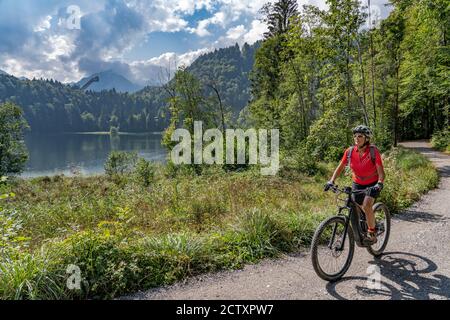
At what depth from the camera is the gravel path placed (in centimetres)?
409

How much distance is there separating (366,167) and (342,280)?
180 centimetres

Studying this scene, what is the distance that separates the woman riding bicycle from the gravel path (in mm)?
629

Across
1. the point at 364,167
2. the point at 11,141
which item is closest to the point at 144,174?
the point at 364,167

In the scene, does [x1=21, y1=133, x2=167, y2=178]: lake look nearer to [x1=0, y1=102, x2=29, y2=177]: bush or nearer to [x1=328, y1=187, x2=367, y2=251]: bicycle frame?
[x1=0, y1=102, x2=29, y2=177]: bush

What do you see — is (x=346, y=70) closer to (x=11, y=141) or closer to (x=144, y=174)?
(x=144, y=174)

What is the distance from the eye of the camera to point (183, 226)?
22.1 feet

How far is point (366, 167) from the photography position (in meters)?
4.84

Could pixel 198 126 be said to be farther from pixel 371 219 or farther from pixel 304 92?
pixel 371 219

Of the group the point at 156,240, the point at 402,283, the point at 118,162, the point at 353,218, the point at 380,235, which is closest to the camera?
the point at 402,283

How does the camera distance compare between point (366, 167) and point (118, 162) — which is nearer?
point (366, 167)

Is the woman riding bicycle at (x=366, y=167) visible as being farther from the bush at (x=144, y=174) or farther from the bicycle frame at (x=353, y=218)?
the bush at (x=144, y=174)

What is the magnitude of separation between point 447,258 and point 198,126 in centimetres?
2099

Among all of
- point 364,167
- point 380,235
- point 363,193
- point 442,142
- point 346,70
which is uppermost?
Result: point 346,70
